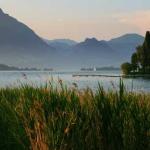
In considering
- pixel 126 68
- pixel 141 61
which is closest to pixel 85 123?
pixel 141 61

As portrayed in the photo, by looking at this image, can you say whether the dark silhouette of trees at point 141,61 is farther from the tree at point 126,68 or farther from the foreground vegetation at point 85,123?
the foreground vegetation at point 85,123

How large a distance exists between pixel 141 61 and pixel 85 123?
124 meters

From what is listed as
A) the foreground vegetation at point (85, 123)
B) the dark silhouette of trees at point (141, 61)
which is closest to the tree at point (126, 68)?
the dark silhouette of trees at point (141, 61)

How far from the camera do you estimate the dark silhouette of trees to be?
127m

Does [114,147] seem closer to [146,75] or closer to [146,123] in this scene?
[146,123]

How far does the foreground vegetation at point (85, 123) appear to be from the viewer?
1034 cm

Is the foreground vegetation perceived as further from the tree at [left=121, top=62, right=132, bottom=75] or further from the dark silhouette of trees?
the tree at [left=121, top=62, right=132, bottom=75]

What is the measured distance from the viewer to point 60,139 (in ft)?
33.9

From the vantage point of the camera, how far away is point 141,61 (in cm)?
13400

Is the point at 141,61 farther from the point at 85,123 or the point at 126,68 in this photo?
the point at 85,123

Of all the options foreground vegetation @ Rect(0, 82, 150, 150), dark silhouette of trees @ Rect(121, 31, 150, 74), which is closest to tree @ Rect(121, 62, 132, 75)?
Answer: dark silhouette of trees @ Rect(121, 31, 150, 74)

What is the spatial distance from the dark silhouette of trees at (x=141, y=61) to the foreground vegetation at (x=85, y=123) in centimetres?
11508

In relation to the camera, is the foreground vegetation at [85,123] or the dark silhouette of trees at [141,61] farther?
the dark silhouette of trees at [141,61]

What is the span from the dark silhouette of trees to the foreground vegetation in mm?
115077
